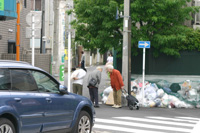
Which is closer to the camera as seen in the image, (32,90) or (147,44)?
(32,90)

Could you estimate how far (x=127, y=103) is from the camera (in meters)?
19.1

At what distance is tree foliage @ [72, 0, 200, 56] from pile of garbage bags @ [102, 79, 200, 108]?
1647 mm

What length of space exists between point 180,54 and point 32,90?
15.2 meters

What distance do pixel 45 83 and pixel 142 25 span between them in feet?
44.9

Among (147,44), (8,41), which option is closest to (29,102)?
(147,44)

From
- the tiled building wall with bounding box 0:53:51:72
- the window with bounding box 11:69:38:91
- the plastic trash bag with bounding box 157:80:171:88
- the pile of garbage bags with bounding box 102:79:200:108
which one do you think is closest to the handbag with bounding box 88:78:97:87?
the pile of garbage bags with bounding box 102:79:200:108

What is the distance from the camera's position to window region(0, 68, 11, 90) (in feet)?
24.1

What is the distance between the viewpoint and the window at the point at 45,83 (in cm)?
834

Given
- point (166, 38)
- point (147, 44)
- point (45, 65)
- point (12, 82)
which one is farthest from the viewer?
point (45, 65)

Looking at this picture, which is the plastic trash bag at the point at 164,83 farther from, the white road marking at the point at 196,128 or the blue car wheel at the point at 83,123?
the blue car wheel at the point at 83,123

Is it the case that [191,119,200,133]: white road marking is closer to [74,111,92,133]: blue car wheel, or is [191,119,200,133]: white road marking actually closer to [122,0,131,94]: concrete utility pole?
[74,111,92,133]: blue car wheel

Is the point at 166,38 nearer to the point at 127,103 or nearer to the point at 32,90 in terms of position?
the point at 127,103

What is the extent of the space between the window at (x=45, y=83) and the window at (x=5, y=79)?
77cm

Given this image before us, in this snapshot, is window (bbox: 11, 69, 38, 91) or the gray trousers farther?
the gray trousers
